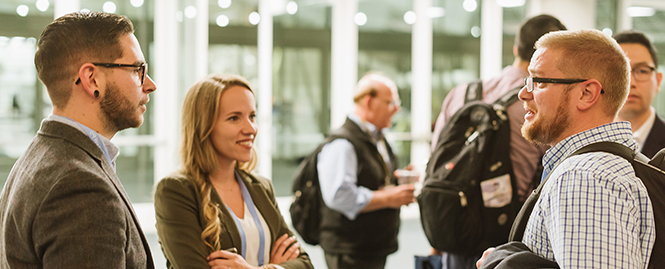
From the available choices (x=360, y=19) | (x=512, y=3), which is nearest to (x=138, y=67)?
(x=360, y=19)

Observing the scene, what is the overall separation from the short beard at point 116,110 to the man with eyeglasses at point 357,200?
1.65 meters

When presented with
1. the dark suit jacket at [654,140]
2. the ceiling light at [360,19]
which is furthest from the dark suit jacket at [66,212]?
the ceiling light at [360,19]

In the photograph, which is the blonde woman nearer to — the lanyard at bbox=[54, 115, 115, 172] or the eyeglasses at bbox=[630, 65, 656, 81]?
the lanyard at bbox=[54, 115, 115, 172]

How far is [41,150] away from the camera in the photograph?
4.25 ft

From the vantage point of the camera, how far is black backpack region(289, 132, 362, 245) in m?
3.18

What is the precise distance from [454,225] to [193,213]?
1.05 m

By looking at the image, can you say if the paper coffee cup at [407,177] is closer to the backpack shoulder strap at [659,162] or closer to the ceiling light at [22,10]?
the backpack shoulder strap at [659,162]

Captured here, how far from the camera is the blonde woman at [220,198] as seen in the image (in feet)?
5.93

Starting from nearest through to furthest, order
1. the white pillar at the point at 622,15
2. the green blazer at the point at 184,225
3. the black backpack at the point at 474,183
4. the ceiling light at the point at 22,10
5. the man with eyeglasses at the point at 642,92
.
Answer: the green blazer at the point at 184,225, the black backpack at the point at 474,183, the man with eyeglasses at the point at 642,92, the ceiling light at the point at 22,10, the white pillar at the point at 622,15

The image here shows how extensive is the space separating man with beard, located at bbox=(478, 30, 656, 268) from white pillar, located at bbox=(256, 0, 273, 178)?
17.9 ft

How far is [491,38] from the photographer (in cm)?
803

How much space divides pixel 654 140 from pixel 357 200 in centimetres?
147

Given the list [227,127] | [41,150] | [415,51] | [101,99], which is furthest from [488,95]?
[415,51]

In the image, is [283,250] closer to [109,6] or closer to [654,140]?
[654,140]
